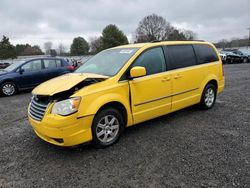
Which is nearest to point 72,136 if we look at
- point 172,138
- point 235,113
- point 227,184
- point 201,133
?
point 172,138

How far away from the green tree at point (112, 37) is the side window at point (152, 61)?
50.5 m

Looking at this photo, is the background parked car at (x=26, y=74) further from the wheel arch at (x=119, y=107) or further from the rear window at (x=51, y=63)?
the wheel arch at (x=119, y=107)

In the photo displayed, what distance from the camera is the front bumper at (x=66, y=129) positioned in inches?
130

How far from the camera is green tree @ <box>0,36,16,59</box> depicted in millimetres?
45406

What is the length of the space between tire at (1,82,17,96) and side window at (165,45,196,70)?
707 cm

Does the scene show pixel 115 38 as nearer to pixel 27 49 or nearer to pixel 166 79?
pixel 27 49

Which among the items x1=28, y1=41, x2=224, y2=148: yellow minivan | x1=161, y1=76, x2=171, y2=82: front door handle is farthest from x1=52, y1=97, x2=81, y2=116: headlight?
x1=161, y1=76, x2=171, y2=82: front door handle

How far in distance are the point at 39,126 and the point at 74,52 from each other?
67.2 meters

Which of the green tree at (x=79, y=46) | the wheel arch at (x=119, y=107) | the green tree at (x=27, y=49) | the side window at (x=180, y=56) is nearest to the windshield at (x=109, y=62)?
the wheel arch at (x=119, y=107)

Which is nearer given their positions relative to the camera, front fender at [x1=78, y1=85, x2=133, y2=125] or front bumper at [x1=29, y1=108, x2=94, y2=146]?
front bumper at [x1=29, y1=108, x2=94, y2=146]

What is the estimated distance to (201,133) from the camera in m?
4.30

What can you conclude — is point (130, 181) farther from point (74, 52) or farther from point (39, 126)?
point (74, 52)

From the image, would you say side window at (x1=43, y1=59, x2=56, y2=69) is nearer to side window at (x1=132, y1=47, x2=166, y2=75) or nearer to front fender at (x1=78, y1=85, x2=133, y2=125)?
side window at (x1=132, y1=47, x2=166, y2=75)

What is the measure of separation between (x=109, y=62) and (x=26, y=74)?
6146 millimetres
